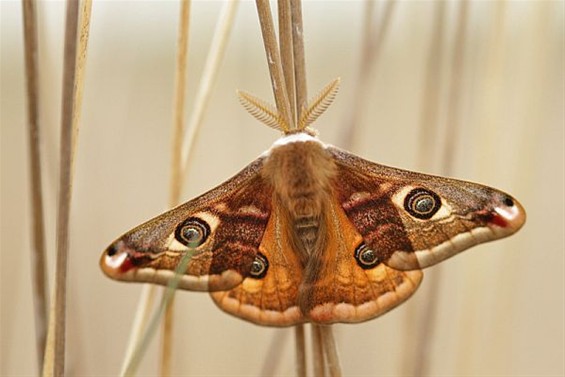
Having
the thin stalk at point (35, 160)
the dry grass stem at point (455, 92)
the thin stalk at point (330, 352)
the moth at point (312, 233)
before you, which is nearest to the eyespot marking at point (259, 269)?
the moth at point (312, 233)

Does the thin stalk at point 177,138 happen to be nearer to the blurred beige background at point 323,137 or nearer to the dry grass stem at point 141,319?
the dry grass stem at point 141,319

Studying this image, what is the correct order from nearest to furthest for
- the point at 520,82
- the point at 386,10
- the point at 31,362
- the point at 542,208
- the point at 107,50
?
the point at 386,10
the point at 520,82
the point at 107,50
the point at 31,362
the point at 542,208

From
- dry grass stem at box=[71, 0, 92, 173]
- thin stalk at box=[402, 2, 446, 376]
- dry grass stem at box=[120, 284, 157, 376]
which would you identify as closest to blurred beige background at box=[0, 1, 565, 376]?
thin stalk at box=[402, 2, 446, 376]

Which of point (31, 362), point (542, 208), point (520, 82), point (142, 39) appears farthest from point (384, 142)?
point (31, 362)

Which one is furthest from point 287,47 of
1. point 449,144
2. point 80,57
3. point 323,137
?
point 323,137

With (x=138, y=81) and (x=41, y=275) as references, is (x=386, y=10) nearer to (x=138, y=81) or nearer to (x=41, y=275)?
(x=41, y=275)

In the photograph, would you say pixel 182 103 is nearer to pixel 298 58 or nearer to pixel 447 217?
pixel 298 58
